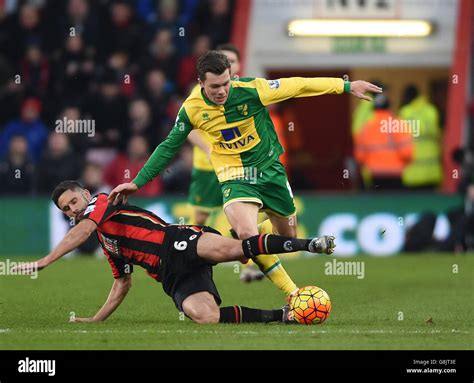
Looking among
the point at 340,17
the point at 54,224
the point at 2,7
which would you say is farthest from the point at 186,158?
the point at 2,7

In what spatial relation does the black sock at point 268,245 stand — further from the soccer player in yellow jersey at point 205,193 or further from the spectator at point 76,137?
the spectator at point 76,137

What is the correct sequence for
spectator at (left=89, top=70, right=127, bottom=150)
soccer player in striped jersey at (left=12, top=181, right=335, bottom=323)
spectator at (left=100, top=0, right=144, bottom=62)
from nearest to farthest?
soccer player in striped jersey at (left=12, top=181, right=335, bottom=323), spectator at (left=89, top=70, right=127, bottom=150), spectator at (left=100, top=0, right=144, bottom=62)

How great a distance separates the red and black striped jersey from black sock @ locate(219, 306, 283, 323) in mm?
600

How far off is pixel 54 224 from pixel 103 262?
3.53 feet

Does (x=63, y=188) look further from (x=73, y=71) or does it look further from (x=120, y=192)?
(x=73, y=71)

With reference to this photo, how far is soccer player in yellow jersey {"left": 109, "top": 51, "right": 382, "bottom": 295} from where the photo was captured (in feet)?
31.3

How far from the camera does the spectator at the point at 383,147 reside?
55.8 feet

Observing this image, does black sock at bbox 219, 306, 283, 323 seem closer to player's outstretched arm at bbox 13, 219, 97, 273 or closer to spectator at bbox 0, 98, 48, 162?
player's outstretched arm at bbox 13, 219, 97, 273

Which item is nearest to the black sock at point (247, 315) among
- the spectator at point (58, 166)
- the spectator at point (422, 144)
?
the spectator at point (58, 166)

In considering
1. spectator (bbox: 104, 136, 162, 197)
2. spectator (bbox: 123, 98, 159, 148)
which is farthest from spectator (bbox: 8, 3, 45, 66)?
spectator (bbox: 104, 136, 162, 197)

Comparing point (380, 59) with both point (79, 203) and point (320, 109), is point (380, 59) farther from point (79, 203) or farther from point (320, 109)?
point (79, 203)

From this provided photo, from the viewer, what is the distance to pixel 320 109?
70.4 ft

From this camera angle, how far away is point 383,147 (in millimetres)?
17125

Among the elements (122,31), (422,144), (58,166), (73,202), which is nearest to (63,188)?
(73,202)
